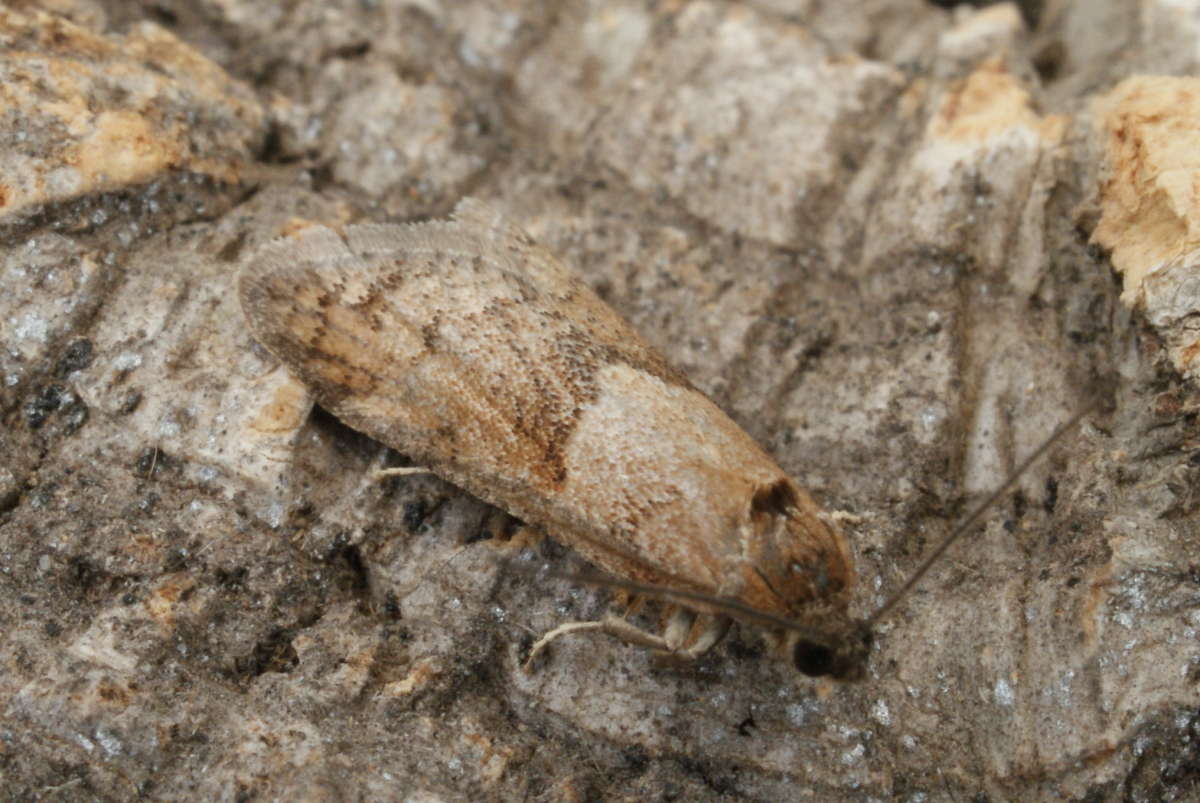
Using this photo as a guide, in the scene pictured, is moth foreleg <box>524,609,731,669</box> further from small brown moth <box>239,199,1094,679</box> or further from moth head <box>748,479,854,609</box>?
moth head <box>748,479,854,609</box>

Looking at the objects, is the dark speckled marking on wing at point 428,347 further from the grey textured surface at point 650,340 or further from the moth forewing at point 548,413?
the grey textured surface at point 650,340

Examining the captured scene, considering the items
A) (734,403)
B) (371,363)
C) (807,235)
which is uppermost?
(807,235)

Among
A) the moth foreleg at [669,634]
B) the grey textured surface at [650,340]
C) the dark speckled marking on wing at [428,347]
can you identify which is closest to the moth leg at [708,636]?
the moth foreleg at [669,634]

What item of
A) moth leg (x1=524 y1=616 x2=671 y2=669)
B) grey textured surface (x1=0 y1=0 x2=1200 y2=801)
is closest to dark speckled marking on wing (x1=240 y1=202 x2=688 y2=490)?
grey textured surface (x1=0 y1=0 x2=1200 y2=801)

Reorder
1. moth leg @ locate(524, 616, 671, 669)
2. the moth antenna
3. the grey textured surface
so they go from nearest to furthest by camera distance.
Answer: the moth antenna, the grey textured surface, moth leg @ locate(524, 616, 671, 669)

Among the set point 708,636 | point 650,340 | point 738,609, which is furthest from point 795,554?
point 650,340

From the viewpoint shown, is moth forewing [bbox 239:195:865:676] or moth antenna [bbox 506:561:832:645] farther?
moth forewing [bbox 239:195:865:676]

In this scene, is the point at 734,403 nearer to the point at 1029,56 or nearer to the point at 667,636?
the point at 667,636

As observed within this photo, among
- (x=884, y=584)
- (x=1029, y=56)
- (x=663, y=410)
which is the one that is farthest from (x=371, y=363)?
(x=1029, y=56)

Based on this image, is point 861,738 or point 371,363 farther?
point 371,363
